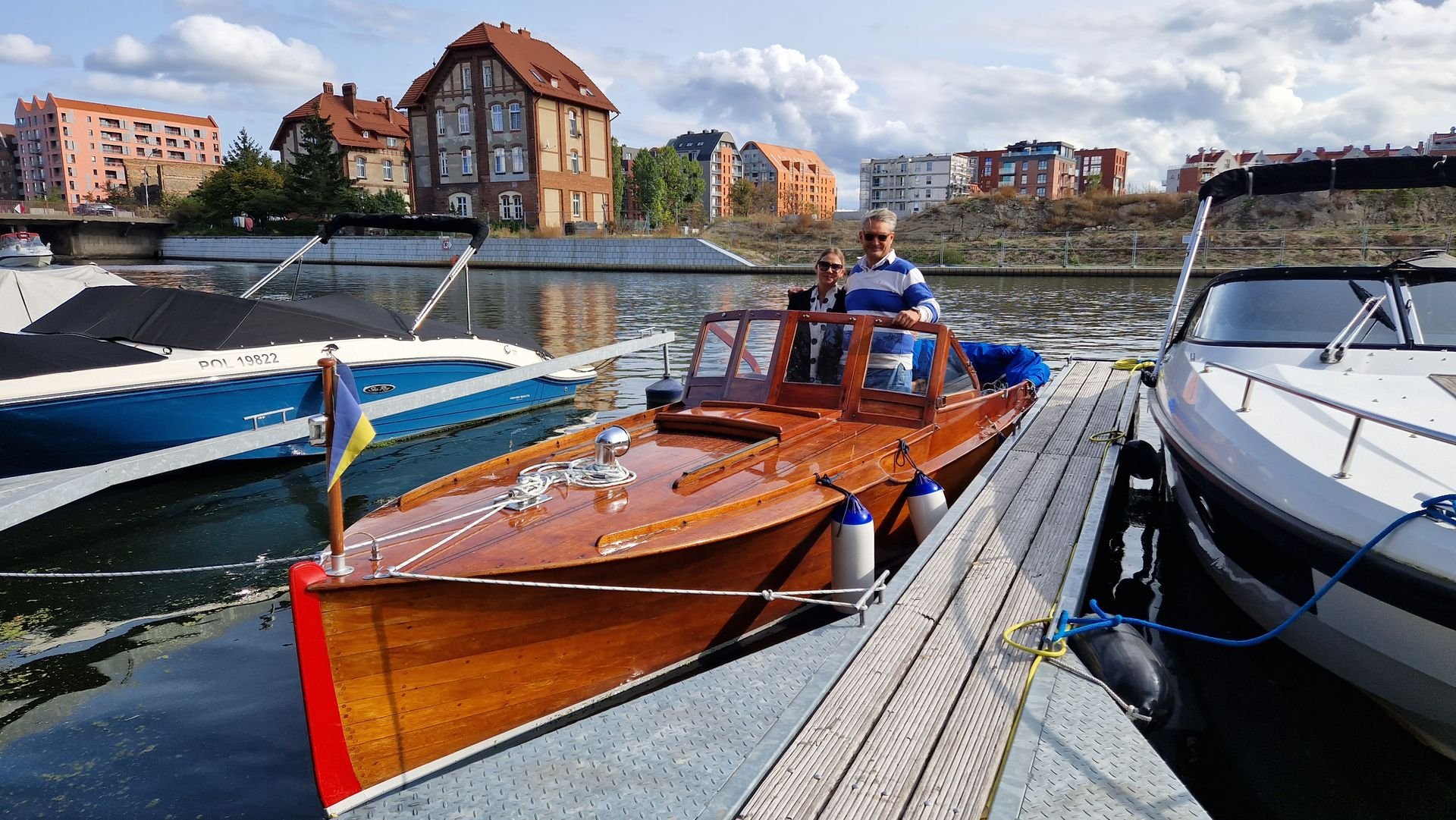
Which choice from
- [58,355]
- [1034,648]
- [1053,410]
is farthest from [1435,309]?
[58,355]

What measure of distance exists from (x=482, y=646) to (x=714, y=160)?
125036 mm

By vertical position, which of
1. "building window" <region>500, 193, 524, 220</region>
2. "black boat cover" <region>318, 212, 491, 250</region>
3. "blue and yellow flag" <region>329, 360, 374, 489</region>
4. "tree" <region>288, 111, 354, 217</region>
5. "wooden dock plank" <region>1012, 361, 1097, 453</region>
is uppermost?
"tree" <region>288, 111, 354, 217</region>

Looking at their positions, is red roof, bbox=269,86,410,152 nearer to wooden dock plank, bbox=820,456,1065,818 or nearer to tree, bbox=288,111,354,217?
tree, bbox=288,111,354,217

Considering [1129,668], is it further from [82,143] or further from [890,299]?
[82,143]

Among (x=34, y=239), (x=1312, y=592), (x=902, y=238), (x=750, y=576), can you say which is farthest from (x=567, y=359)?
(x=902, y=238)

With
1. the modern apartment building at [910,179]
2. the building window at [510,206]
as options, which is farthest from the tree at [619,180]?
the modern apartment building at [910,179]

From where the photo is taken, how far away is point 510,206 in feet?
177

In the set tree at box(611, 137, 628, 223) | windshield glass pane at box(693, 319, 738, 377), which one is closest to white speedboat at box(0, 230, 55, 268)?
windshield glass pane at box(693, 319, 738, 377)

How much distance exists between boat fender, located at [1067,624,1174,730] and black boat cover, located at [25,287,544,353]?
8.41 metres

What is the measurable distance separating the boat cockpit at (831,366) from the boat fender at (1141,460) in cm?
146

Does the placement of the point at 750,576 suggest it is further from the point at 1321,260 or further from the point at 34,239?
the point at 34,239

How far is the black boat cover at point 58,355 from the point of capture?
7.54 m

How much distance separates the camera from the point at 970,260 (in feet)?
147

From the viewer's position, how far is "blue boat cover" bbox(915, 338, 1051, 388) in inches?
336
